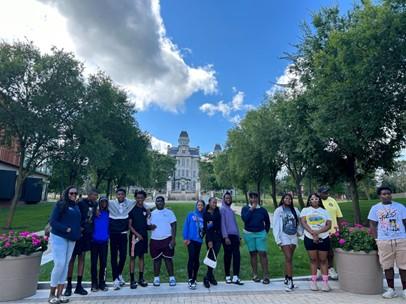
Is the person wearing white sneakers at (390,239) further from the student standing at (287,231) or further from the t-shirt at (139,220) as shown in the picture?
the t-shirt at (139,220)

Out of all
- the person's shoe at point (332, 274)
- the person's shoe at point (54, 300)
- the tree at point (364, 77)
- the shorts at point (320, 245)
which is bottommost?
the person's shoe at point (54, 300)

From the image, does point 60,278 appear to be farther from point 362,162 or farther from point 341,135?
point 362,162

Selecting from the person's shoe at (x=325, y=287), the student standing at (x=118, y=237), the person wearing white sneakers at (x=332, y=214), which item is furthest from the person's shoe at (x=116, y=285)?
the person wearing white sneakers at (x=332, y=214)

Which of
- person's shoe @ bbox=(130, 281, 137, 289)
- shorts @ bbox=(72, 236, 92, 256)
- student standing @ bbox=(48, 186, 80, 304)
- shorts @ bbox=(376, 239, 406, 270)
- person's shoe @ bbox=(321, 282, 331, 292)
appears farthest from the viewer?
person's shoe @ bbox=(130, 281, 137, 289)

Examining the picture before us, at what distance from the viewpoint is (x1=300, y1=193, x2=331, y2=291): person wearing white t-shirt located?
19.9 feet

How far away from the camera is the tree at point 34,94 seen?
1591 centimetres

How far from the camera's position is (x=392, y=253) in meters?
5.73

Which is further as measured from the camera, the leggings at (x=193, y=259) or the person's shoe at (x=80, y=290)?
the leggings at (x=193, y=259)

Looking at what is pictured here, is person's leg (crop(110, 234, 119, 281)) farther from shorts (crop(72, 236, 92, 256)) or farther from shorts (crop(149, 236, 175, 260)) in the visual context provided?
shorts (crop(149, 236, 175, 260))

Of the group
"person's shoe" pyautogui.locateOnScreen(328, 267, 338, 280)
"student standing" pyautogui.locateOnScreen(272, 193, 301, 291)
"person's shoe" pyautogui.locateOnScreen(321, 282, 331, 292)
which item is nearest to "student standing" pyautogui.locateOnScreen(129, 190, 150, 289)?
"student standing" pyautogui.locateOnScreen(272, 193, 301, 291)

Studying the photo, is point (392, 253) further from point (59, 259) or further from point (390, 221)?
point (59, 259)

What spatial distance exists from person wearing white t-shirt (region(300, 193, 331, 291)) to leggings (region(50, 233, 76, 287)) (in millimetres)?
4566

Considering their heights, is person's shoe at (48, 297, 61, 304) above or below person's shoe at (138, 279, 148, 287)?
below

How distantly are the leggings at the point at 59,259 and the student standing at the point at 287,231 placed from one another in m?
4.07
